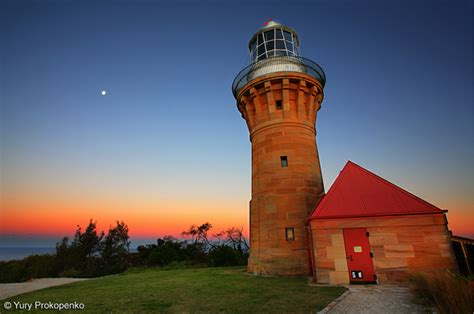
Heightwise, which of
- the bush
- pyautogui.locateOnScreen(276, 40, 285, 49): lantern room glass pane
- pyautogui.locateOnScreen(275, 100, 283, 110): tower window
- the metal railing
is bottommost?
the bush

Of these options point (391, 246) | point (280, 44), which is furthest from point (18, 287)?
point (280, 44)

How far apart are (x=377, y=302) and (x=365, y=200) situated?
4.73m

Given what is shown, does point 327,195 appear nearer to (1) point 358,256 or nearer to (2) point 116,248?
(1) point 358,256

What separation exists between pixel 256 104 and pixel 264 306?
1118cm

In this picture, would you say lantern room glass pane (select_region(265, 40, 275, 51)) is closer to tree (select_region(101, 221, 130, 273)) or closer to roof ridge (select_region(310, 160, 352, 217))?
roof ridge (select_region(310, 160, 352, 217))

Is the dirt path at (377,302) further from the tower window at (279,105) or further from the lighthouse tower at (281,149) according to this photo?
the tower window at (279,105)

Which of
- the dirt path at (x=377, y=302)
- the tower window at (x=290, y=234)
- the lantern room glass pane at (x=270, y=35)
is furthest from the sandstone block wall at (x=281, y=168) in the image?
the dirt path at (x=377, y=302)

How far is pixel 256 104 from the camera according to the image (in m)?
14.6

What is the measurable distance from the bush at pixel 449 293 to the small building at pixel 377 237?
223 cm

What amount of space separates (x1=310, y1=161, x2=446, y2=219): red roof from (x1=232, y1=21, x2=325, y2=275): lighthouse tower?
2.06 metres

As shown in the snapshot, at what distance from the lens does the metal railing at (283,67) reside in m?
14.0

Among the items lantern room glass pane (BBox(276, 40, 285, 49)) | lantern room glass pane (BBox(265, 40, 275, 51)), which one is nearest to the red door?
lantern room glass pane (BBox(276, 40, 285, 49))

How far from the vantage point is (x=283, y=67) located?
45.7 ft

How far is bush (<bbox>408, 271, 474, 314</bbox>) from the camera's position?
15.1 feet
